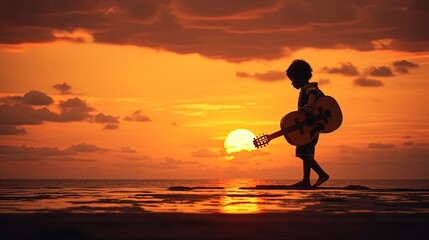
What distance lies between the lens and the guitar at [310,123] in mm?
13195

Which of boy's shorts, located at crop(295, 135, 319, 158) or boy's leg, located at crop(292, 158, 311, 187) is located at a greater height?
boy's shorts, located at crop(295, 135, 319, 158)

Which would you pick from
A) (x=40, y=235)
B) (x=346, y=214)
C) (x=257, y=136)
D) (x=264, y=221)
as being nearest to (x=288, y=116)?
(x=257, y=136)

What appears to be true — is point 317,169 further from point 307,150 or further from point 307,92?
point 307,92

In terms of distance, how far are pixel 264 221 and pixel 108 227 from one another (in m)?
1.64

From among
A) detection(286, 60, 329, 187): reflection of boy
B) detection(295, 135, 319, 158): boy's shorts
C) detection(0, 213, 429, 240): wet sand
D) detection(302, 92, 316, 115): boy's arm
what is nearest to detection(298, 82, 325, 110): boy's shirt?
detection(286, 60, 329, 187): reflection of boy

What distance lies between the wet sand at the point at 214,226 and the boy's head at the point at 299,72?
6149 millimetres

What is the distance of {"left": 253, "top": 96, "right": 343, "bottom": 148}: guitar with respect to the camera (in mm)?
13195

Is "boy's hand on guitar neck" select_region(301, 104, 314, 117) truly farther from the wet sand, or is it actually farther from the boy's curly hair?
the wet sand

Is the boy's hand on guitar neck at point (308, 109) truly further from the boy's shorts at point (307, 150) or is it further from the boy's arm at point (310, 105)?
the boy's shorts at point (307, 150)

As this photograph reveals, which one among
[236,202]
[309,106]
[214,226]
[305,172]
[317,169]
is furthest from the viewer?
[305,172]

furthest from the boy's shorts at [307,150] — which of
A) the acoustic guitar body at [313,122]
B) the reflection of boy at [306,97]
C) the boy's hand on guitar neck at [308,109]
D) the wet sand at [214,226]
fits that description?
the wet sand at [214,226]

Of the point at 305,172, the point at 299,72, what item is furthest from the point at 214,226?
the point at 299,72

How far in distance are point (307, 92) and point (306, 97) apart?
0.12m

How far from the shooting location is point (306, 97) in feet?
43.7
